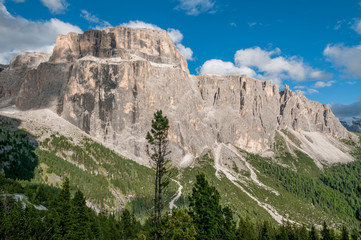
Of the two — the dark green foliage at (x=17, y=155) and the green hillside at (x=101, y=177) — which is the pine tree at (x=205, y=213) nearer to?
the green hillside at (x=101, y=177)

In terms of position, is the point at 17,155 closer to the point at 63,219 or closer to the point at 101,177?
the point at 101,177

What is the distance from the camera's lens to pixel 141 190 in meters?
153

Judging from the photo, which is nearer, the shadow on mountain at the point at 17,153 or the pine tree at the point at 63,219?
the pine tree at the point at 63,219

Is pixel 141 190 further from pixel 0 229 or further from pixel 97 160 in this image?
pixel 0 229

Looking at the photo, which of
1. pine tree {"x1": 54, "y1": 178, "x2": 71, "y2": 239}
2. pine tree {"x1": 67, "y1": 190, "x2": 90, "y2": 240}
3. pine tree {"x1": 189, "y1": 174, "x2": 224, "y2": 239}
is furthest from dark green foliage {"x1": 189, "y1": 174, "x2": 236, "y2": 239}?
pine tree {"x1": 54, "y1": 178, "x2": 71, "y2": 239}

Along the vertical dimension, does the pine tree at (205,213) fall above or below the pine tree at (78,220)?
above

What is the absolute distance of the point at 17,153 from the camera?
430 ft

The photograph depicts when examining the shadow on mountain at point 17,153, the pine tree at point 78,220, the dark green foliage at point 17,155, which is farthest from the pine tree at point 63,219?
the dark green foliage at point 17,155

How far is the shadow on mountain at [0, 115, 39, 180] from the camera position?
115375 millimetres

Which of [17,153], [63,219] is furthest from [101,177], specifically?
[63,219]

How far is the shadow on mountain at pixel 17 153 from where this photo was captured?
115 metres

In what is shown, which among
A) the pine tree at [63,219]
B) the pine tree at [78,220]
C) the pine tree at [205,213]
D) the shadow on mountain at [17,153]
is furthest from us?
the shadow on mountain at [17,153]

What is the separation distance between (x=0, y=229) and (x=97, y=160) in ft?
430

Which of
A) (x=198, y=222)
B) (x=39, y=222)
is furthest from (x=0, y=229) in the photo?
(x=198, y=222)
